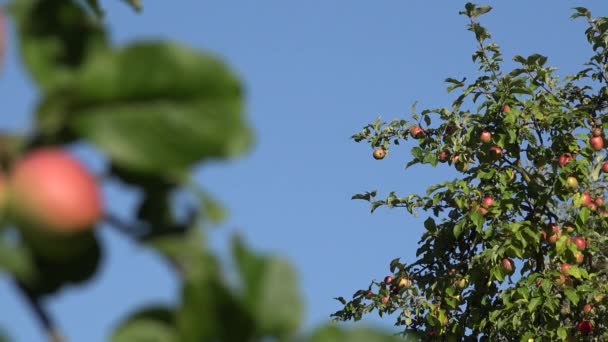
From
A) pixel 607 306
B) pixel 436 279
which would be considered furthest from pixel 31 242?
pixel 436 279

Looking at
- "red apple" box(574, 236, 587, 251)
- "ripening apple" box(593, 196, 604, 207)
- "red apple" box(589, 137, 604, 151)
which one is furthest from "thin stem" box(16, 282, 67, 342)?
"red apple" box(589, 137, 604, 151)

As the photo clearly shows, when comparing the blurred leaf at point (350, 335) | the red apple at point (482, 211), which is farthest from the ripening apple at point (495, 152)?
the blurred leaf at point (350, 335)

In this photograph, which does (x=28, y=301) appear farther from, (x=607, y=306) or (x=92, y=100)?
(x=607, y=306)

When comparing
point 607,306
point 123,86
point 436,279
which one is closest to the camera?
point 123,86

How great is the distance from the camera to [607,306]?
248 inches

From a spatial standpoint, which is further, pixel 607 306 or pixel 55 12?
pixel 607 306

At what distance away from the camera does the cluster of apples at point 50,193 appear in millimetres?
415

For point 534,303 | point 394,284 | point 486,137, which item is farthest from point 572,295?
point 394,284

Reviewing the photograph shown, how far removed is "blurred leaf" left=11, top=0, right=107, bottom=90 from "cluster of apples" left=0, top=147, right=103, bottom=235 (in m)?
0.04

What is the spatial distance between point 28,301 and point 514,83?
6472mm

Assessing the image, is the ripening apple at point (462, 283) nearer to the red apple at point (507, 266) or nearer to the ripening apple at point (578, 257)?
the red apple at point (507, 266)

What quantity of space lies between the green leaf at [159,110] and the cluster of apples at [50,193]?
0.02 metres

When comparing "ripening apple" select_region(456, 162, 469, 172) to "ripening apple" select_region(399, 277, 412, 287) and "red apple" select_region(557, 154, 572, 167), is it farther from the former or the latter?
"ripening apple" select_region(399, 277, 412, 287)

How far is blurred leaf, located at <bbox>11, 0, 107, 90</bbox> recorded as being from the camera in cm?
45
